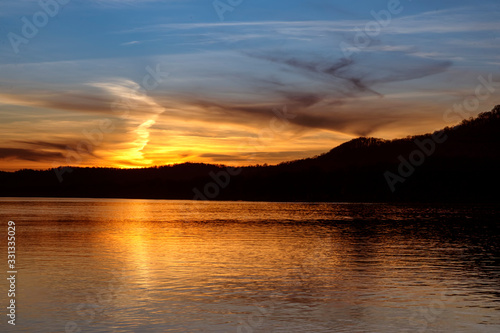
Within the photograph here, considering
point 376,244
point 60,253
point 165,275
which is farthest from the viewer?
point 376,244

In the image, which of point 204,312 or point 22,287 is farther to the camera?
point 22,287

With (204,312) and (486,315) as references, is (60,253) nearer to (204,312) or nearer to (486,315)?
(204,312)

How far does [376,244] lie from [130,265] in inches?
1195

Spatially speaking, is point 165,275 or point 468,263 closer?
point 165,275

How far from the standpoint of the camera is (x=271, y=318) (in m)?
25.7

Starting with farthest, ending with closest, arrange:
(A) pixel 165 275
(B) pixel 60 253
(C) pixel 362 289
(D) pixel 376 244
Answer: (D) pixel 376 244 → (B) pixel 60 253 → (A) pixel 165 275 → (C) pixel 362 289

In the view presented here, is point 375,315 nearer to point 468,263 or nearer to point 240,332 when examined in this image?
point 240,332

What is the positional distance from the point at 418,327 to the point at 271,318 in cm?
630

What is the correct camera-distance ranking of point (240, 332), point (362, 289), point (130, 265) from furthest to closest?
point (130, 265) → point (362, 289) → point (240, 332)

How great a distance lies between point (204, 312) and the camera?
26797 mm

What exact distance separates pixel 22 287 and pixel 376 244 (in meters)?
A: 41.1

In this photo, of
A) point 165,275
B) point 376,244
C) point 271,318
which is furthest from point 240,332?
point 376,244

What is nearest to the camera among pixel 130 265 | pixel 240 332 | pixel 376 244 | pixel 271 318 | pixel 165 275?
pixel 240 332

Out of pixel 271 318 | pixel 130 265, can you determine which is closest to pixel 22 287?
pixel 130 265
